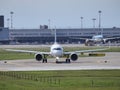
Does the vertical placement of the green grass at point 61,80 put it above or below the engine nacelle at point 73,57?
below

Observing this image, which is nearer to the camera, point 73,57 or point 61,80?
point 61,80

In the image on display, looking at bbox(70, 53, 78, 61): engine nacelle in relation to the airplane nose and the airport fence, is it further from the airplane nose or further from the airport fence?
the airport fence

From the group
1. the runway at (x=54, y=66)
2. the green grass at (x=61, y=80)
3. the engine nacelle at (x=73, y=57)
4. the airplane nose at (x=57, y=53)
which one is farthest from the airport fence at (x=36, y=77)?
the engine nacelle at (x=73, y=57)

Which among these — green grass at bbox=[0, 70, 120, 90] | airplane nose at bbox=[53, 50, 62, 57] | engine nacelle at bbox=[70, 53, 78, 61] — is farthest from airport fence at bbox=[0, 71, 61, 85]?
engine nacelle at bbox=[70, 53, 78, 61]

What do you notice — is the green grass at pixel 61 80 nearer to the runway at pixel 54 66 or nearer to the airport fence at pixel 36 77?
the airport fence at pixel 36 77

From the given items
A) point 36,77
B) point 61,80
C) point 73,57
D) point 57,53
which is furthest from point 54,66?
point 61,80

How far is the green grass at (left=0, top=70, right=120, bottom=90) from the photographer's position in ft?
196

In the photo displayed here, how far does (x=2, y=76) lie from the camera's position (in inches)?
2810

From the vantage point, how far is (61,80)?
6669 cm

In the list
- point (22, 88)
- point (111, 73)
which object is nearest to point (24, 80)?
point (22, 88)

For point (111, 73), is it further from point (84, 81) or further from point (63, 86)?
point (63, 86)

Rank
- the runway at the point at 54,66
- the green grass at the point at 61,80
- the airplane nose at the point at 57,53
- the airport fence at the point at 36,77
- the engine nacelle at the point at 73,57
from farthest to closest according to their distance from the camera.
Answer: the engine nacelle at the point at 73,57 → the airplane nose at the point at 57,53 → the runway at the point at 54,66 → the airport fence at the point at 36,77 → the green grass at the point at 61,80

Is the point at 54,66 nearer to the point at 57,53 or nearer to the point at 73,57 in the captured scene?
the point at 57,53

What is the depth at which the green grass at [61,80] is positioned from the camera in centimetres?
5959
